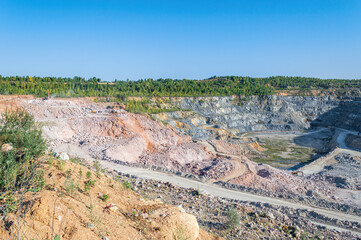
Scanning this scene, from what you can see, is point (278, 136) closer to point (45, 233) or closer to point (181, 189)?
point (181, 189)

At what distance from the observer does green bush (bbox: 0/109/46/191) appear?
23.9 ft

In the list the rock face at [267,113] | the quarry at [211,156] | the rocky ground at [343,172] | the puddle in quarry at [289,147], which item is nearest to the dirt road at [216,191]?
the quarry at [211,156]

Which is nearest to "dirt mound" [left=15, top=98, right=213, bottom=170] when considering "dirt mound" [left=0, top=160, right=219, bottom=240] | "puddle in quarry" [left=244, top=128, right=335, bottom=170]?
"puddle in quarry" [left=244, top=128, right=335, bottom=170]

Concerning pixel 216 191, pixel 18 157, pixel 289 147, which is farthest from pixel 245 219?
pixel 289 147

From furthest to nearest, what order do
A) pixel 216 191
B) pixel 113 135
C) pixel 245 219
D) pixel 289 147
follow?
pixel 289 147 < pixel 113 135 < pixel 216 191 < pixel 245 219

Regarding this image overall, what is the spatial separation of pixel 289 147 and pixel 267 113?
2448 centimetres

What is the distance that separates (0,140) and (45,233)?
6.04 metres

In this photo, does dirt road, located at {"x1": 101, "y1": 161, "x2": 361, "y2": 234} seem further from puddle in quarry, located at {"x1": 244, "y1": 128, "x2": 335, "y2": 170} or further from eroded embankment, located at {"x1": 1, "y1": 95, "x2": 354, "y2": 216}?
puddle in quarry, located at {"x1": 244, "y1": 128, "x2": 335, "y2": 170}

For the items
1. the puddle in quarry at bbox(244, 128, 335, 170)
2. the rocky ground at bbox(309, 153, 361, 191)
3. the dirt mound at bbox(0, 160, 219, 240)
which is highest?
the dirt mound at bbox(0, 160, 219, 240)

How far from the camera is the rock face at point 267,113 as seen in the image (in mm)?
56062

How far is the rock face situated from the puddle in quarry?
176 inches

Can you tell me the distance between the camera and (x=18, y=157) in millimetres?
8797

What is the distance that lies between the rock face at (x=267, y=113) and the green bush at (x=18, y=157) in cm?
3959

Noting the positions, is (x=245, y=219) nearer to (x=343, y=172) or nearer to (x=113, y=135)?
(x=113, y=135)
